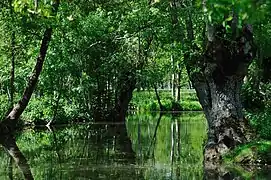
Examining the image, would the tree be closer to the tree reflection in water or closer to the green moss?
the green moss

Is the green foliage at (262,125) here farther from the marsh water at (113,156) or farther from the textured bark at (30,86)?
the textured bark at (30,86)

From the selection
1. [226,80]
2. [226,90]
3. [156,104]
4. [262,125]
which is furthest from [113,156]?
[156,104]

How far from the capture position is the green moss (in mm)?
13445

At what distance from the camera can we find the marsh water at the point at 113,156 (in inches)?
486

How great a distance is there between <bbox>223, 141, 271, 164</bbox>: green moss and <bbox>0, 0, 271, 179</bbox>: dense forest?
0.54 metres

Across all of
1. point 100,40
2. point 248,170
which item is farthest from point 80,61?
point 248,170

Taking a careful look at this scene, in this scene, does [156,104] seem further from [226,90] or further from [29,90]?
[226,90]

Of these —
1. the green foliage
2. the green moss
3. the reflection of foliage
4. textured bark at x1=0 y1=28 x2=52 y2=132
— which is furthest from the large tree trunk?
textured bark at x1=0 y1=28 x2=52 y2=132

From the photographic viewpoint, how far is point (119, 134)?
80.5 ft

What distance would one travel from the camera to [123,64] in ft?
101

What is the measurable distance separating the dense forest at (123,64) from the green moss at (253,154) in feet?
1.77

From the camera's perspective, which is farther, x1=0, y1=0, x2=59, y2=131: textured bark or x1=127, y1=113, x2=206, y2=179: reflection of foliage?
x1=0, y1=0, x2=59, y2=131: textured bark

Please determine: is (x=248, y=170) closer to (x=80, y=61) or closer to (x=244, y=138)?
(x=244, y=138)

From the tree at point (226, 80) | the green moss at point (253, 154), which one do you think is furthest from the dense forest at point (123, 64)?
the green moss at point (253, 154)
